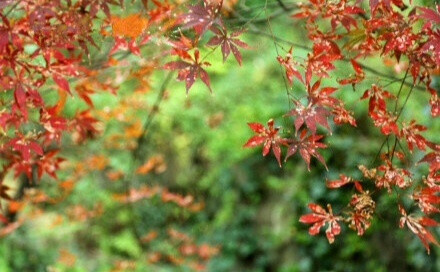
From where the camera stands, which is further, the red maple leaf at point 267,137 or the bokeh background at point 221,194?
the bokeh background at point 221,194

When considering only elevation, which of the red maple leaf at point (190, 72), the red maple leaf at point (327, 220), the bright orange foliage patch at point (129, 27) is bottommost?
the red maple leaf at point (327, 220)

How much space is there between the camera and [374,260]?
4.95 meters

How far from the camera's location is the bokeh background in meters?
4.97

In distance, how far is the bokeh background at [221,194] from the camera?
497 centimetres

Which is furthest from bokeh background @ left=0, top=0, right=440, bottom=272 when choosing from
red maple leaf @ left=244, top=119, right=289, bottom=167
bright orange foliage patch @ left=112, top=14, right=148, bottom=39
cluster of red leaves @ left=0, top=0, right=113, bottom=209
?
red maple leaf @ left=244, top=119, right=289, bottom=167

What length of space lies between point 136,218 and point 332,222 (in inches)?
236

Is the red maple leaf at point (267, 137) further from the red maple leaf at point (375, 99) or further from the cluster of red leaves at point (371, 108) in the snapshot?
the red maple leaf at point (375, 99)

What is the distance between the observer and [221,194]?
6773mm

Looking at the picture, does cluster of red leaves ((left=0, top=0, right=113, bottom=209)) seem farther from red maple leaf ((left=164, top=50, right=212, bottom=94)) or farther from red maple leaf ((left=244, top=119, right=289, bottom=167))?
red maple leaf ((left=244, top=119, right=289, bottom=167))

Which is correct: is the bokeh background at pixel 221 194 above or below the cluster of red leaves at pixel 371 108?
below

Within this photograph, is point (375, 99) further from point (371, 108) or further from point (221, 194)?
point (221, 194)

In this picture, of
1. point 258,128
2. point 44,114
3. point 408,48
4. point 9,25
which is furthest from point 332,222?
point 9,25

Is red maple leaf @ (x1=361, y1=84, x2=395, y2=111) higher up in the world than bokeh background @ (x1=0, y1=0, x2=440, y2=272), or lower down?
higher up

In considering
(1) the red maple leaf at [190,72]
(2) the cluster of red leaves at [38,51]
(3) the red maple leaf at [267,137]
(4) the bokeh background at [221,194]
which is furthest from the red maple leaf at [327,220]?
(4) the bokeh background at [221,194]
